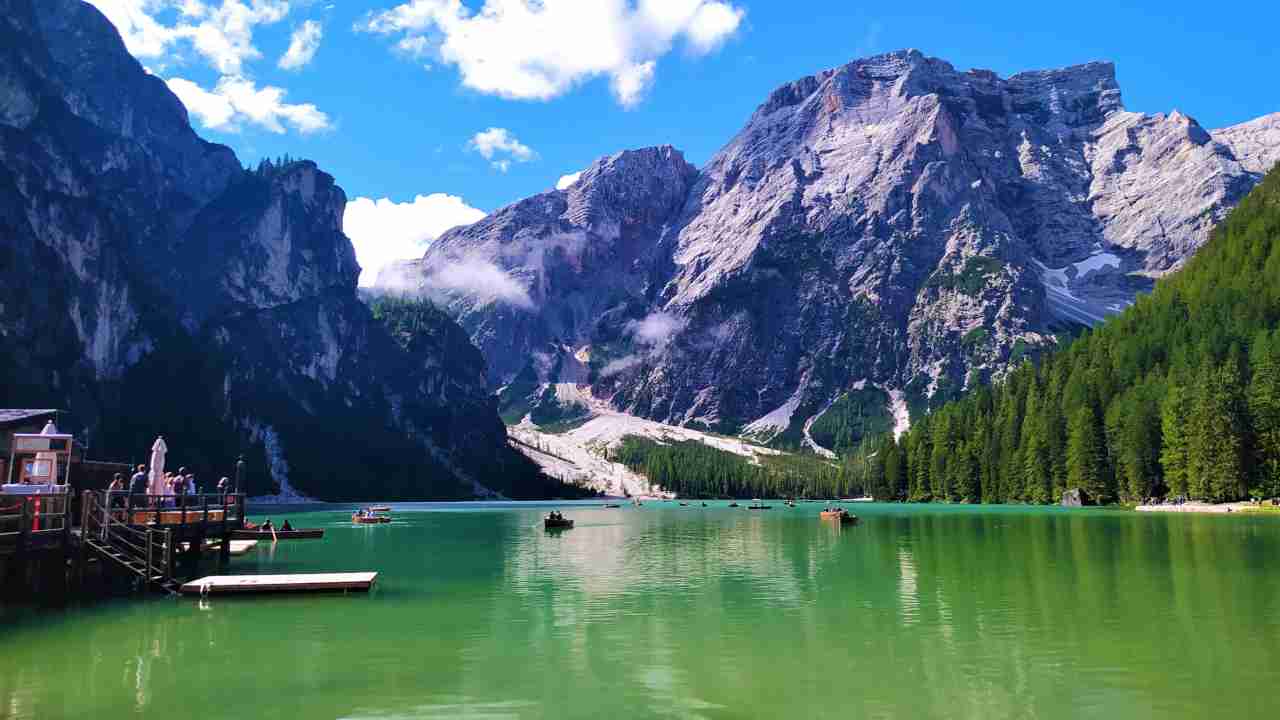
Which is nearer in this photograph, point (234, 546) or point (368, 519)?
point (234, 546)

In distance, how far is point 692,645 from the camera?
3369 cm

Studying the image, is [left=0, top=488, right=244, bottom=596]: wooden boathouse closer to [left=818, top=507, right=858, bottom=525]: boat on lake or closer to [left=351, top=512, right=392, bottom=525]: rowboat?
[left=351, top=512, right=392, bottom=525]: rowboat

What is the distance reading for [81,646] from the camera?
33.6 m

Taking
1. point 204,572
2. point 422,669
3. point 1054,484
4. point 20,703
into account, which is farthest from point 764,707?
point 1054,484

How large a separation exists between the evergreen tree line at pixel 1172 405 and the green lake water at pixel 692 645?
82.4 m

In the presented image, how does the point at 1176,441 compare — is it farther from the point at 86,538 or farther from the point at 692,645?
the point at 86,538

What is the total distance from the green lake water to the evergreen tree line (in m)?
82.4

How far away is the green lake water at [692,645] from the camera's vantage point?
25094mm

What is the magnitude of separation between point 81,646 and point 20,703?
31.0 feet

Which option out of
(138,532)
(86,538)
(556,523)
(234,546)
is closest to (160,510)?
(138,532)

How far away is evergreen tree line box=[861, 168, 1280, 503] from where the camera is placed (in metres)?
134

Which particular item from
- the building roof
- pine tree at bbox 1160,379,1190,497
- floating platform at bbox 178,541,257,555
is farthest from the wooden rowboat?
pine tree at bbox 1160,379,1190,497

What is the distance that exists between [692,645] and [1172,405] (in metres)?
139

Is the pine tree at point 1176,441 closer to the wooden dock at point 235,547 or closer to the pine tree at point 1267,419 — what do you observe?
the pine tree at point 1267,419
